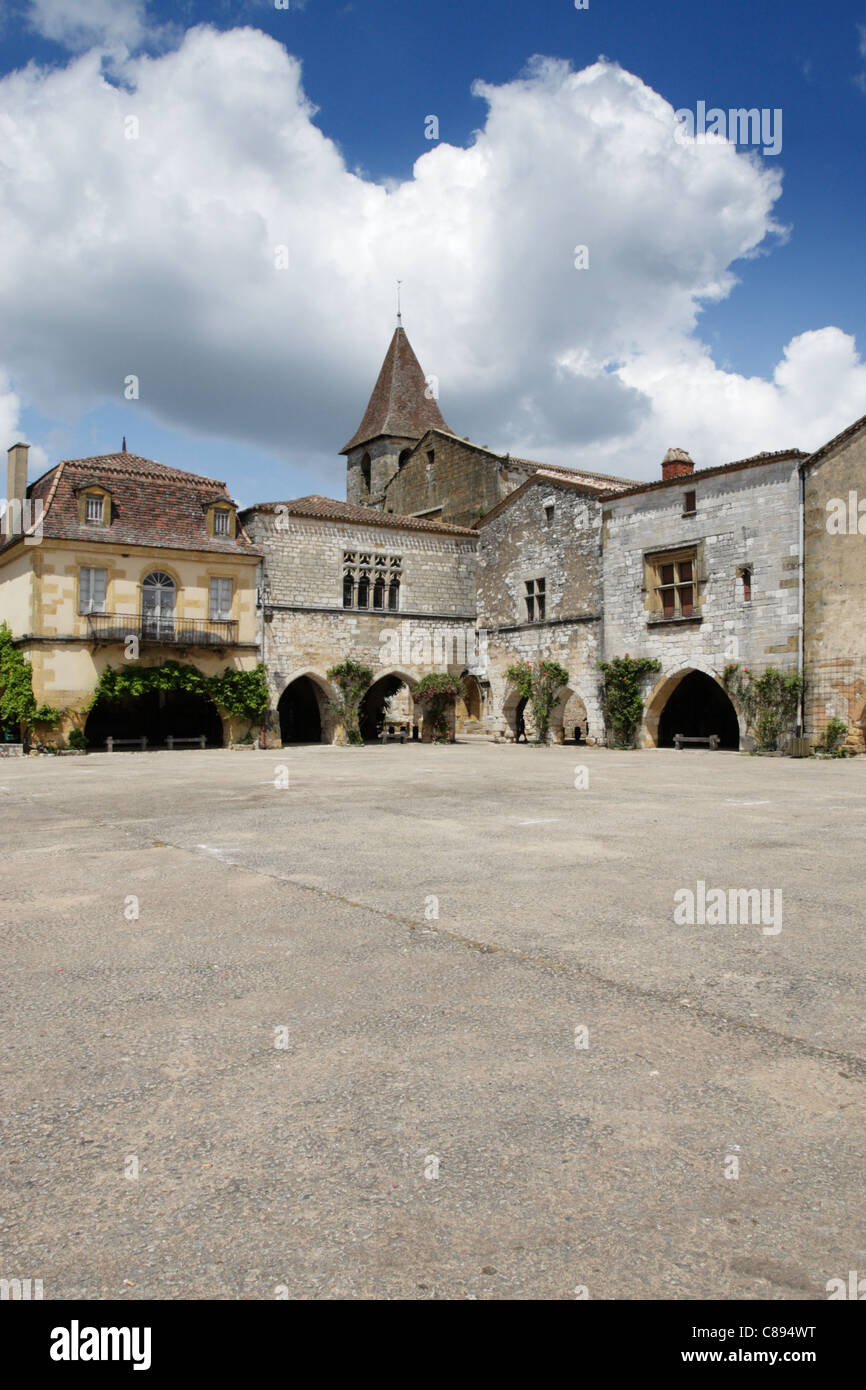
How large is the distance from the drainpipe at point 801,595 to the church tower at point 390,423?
22998mm

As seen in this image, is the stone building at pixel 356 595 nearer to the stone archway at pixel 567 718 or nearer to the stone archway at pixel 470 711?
the stone archway at pixel 567 718

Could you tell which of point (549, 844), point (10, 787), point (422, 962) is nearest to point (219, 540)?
point (10, 787)

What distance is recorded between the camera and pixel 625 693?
1089 inches

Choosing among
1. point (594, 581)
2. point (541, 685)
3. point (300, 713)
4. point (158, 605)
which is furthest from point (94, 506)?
point (594, 581)

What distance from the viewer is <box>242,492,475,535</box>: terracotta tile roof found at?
30.0 metres

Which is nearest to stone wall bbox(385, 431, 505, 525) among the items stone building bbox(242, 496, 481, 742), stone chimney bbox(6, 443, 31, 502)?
stone building bbox(242, 496, 481, 742)

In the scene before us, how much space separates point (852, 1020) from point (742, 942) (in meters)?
1.36

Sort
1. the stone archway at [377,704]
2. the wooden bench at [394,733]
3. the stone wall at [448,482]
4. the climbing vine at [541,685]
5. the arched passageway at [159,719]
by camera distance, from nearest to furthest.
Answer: the climbing vine at [541,685] < the arched passageway at [159,719] < the wooden bench at [394,733] < the stone wall at [448,482] < the stone archway at [377,704]

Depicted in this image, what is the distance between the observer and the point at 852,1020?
14.0 feet

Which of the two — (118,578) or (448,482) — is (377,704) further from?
(118,578)

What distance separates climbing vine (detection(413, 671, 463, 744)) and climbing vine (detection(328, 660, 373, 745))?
6.67 ft

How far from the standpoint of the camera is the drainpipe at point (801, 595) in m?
23.2

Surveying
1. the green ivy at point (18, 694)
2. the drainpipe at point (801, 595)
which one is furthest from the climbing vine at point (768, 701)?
the green ivy at point (18, 694)

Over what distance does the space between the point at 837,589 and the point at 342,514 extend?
A: 15.3 metres
